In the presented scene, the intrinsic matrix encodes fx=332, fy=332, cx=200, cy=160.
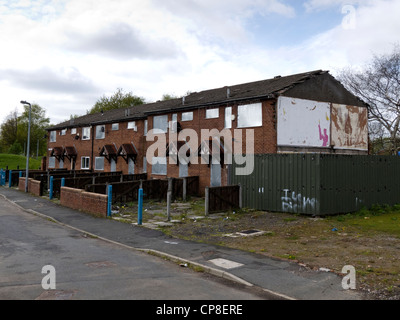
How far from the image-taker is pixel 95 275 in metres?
7.01

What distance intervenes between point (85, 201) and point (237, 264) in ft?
35.6

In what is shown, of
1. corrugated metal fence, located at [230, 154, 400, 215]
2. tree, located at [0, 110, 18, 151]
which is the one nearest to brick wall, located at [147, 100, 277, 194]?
corrugated metal fence, located at [230, 154, 400, 215]

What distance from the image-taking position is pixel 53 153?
4169cm

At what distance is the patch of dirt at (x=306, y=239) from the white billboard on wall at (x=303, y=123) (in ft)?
20.2

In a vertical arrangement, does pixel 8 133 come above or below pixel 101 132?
above

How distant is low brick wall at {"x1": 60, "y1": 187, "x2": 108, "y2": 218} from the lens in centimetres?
1505

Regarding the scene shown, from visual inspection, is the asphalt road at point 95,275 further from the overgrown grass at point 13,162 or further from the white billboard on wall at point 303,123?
the overgrown grass at point 13,162

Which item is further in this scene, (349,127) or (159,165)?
(159,165)

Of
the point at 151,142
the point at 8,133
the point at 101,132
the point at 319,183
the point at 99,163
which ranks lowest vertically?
the point at 319,183

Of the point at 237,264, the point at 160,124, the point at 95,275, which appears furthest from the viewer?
the point at 160,124

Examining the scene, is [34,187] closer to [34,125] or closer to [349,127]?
[349,127]

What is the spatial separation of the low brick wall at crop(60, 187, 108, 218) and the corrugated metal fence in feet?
21.2

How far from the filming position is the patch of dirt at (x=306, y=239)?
707 centimetres

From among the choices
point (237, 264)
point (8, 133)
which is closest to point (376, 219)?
point (237, 264)
